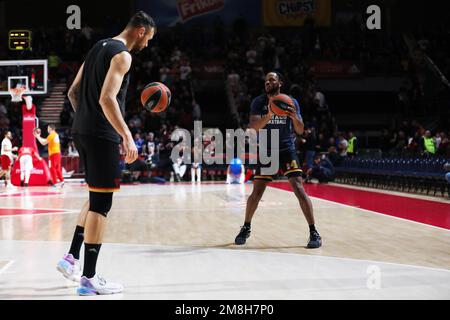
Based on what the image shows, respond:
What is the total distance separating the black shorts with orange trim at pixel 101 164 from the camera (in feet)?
13.3

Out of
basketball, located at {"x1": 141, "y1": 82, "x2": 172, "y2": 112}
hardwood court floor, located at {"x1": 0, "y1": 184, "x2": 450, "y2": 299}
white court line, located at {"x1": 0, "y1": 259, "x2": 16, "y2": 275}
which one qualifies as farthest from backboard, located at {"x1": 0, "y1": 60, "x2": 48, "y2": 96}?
basketball, located at {"x1": 141, "y1": 82, "x2": 172, "y2": 112}

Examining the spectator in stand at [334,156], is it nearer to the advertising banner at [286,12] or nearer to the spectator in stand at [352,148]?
the spectator in stand at [352,148]

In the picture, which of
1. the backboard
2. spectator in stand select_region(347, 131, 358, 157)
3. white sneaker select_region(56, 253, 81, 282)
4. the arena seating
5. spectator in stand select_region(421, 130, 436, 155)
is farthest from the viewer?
spectator in stand select_region(347, 131, 358, 157)

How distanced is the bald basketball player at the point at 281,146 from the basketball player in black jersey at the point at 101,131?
2282 mm

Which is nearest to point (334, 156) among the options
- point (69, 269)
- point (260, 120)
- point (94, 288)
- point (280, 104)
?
point (260, 120)

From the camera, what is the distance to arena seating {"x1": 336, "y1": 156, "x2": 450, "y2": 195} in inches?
511

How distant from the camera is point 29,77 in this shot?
1919 cm

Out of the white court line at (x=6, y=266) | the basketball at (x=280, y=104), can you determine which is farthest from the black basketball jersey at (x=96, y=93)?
the basketball at (x=280, y=104)

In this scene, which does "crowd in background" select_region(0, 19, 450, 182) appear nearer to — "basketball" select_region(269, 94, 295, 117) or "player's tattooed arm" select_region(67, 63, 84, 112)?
"basketball" select_region(269, 94, 295, 117)

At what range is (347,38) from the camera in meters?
27.4

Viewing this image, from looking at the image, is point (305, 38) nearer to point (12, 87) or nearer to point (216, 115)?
point (216, 115)

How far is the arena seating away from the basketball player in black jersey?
9678 mm
